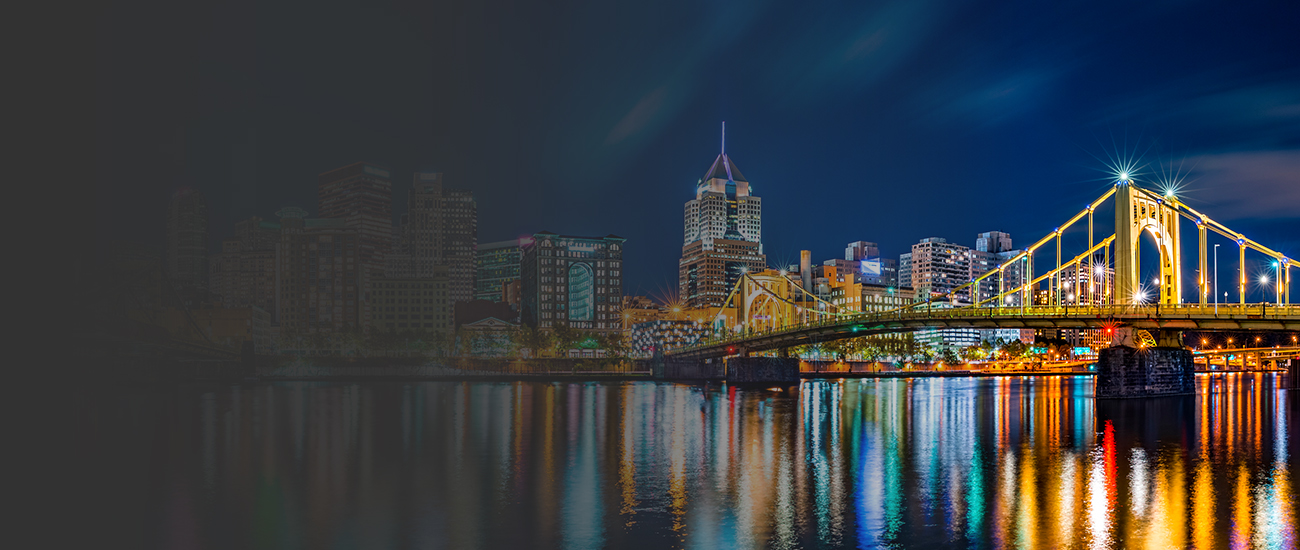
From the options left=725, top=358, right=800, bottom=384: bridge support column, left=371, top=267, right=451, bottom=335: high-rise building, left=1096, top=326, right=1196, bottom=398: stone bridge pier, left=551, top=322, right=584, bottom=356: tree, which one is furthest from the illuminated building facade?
left=1096, top=326, right=1196, bottom=398: stone bridge pier

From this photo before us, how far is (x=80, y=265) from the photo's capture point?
3898 inches

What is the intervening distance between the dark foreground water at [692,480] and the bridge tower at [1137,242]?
11.4 m

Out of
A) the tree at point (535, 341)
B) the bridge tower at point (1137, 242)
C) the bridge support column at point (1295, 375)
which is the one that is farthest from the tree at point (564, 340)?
the bridge tower at point (1137, 242)

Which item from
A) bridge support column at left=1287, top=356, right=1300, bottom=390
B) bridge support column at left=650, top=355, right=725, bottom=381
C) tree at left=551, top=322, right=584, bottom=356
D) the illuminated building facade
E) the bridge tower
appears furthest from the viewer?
the illuminated building facade

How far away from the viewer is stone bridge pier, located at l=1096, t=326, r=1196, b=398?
6050 cm

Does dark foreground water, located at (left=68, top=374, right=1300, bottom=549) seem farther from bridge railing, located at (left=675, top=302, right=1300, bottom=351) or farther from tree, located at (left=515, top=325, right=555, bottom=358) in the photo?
tree, located at (left=515, top=325, right=555, bottom=358)

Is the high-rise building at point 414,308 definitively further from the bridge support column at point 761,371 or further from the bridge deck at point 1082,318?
the bridge deck at point 1082,318

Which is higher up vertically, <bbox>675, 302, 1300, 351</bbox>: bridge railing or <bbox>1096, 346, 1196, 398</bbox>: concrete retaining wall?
<bbox>675, 302, 1300, 351</bbox>: bridge railing

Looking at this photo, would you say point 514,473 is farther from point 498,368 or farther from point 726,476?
point 498,368

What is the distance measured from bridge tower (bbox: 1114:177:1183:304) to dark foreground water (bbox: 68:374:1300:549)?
11.4 meters

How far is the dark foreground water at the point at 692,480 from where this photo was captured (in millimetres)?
19234

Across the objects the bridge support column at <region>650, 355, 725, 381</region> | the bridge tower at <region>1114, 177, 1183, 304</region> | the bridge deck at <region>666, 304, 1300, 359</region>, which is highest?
the bridge tower at <region>1114, 177, 1183, 304</region>

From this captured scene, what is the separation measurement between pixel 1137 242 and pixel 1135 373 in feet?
29.7

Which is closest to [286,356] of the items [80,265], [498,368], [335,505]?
[498,368]
